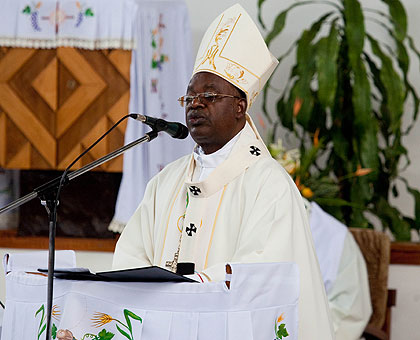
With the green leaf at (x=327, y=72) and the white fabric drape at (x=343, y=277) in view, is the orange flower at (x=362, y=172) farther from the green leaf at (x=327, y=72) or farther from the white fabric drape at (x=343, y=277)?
the white fabric drape at (x=343, y=277)

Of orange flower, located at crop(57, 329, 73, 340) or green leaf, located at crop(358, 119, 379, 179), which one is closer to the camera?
orange flower, located at crop(57, 329, 73, 340)

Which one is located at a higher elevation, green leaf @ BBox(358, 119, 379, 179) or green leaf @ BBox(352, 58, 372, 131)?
green leaf @ BBox(352, 58, 372, 131)

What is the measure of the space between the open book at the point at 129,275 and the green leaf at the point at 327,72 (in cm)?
291

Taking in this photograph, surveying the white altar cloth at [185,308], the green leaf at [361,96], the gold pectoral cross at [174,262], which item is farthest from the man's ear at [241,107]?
the green leaf at [361,96]

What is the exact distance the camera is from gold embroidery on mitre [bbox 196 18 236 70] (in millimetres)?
2463

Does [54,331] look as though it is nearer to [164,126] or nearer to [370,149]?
[164,126]

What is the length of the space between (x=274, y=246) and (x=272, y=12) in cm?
333

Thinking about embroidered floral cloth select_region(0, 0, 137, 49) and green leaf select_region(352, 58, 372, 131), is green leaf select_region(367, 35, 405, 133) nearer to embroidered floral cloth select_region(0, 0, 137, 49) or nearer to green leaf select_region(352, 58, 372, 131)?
green leaf select_region(352, 58, 372, 131)

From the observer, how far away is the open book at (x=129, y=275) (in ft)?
5.32

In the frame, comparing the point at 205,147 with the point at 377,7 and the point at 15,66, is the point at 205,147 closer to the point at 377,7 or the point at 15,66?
the point at 15,66

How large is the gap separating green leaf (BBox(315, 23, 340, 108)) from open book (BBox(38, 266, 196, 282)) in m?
2.91

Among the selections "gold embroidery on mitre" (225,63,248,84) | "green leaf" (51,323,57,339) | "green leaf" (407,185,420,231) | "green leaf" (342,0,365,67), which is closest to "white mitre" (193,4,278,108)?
"gold embroidery on mitre" (225,63,248,84)

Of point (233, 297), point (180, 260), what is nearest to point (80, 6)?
point (180, 260)

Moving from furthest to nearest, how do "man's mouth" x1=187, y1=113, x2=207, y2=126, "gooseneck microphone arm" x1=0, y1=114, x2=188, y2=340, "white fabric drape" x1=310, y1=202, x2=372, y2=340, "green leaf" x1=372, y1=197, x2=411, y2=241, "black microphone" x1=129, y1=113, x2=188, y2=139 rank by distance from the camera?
"green leaf" x1=372, y1=197, x2=411, y2=241 < "white fabric drape" x1=310, y1=202, x2=372, y2=340 < "man's mouth" x1=187, y1=113, x2=207, y2=126 < "black microphone" x1=129, y1=113, x2=188, y2=139 < "gooseneck microphone arm" x1=0, y1=114, x2=188, y2=340
